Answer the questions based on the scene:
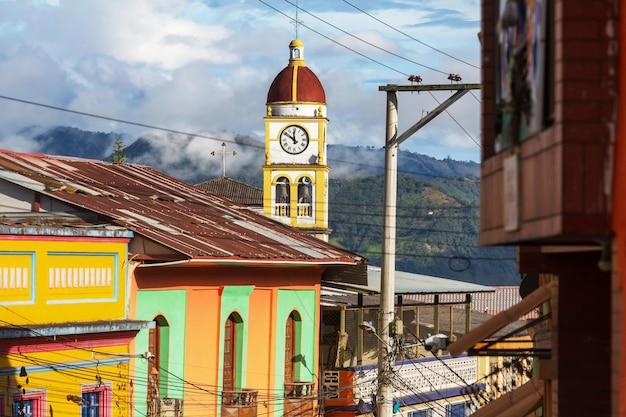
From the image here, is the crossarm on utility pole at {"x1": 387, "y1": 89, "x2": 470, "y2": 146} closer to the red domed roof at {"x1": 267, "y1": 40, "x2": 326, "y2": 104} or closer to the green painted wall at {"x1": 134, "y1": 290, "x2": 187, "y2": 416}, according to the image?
A: the green painted wall at {"x1": 134, "y1": 290, "x2": 187, "y2": 416}

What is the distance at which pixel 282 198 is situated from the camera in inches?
3435

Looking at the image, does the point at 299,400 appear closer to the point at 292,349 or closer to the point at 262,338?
the point at 292,349

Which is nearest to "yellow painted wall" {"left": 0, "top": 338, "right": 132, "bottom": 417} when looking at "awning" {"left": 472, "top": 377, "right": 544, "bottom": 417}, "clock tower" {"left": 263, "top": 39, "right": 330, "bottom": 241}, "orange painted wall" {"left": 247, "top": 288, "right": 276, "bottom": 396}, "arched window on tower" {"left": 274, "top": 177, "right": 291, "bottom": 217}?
"orange painted wall" {"left": 247, "top": 288, "right": 276, "bottom": 396}

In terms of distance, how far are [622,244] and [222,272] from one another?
17.7 m

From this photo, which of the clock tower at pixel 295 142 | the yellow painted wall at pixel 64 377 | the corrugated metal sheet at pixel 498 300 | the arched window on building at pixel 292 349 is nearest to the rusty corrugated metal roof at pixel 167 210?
the arched window on building at pixel 292 349

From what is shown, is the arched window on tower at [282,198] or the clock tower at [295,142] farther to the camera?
the clock tower at [295,142]

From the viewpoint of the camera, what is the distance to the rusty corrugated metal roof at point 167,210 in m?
23.4

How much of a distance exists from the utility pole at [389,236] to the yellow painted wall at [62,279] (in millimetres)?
4200

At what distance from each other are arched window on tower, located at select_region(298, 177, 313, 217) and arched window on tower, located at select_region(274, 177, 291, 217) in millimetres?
727

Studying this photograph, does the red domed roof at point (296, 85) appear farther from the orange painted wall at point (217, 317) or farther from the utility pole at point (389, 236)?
the utility pole at point (389, 236)

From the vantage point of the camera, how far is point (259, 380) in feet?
90.2

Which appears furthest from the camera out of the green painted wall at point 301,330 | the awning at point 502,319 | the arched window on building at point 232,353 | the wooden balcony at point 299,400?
the wooden balcony at point 299,400

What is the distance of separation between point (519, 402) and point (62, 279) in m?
8.65

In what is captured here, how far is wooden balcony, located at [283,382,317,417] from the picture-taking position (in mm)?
28203
